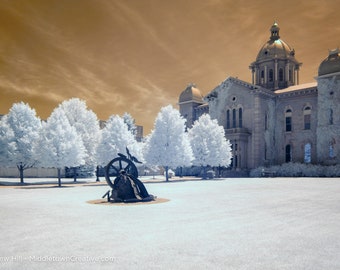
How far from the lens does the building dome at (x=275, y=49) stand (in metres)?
62.2

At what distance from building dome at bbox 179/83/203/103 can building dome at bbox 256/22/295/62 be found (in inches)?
498

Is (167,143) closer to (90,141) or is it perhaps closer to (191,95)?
(90,141)

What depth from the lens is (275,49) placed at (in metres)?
62.4

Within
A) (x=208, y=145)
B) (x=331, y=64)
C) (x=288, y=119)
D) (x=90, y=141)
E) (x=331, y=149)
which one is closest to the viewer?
(x=90, y=141)

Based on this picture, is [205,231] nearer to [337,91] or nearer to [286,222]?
[286,222]

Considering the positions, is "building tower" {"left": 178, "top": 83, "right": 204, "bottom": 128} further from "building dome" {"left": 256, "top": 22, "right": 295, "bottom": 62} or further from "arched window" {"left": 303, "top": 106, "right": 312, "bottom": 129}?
"arched window" {"left": 303, "top": 106, "right": 312, "bottom": 129}

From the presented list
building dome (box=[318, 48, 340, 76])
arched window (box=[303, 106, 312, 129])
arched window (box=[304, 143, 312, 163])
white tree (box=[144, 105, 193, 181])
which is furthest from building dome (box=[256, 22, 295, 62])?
white tree (box=[144, 105, 193, 181])

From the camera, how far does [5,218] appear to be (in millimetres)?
12633

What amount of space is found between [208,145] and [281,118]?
1465 cm

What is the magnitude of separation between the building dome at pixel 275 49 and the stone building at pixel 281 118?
779mm

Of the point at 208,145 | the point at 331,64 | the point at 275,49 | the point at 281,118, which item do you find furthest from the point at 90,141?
the point at 275,49

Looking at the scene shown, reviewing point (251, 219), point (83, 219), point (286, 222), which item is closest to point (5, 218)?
point (83, 219)

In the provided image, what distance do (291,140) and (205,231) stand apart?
154 ft

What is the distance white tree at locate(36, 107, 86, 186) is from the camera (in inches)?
1307
